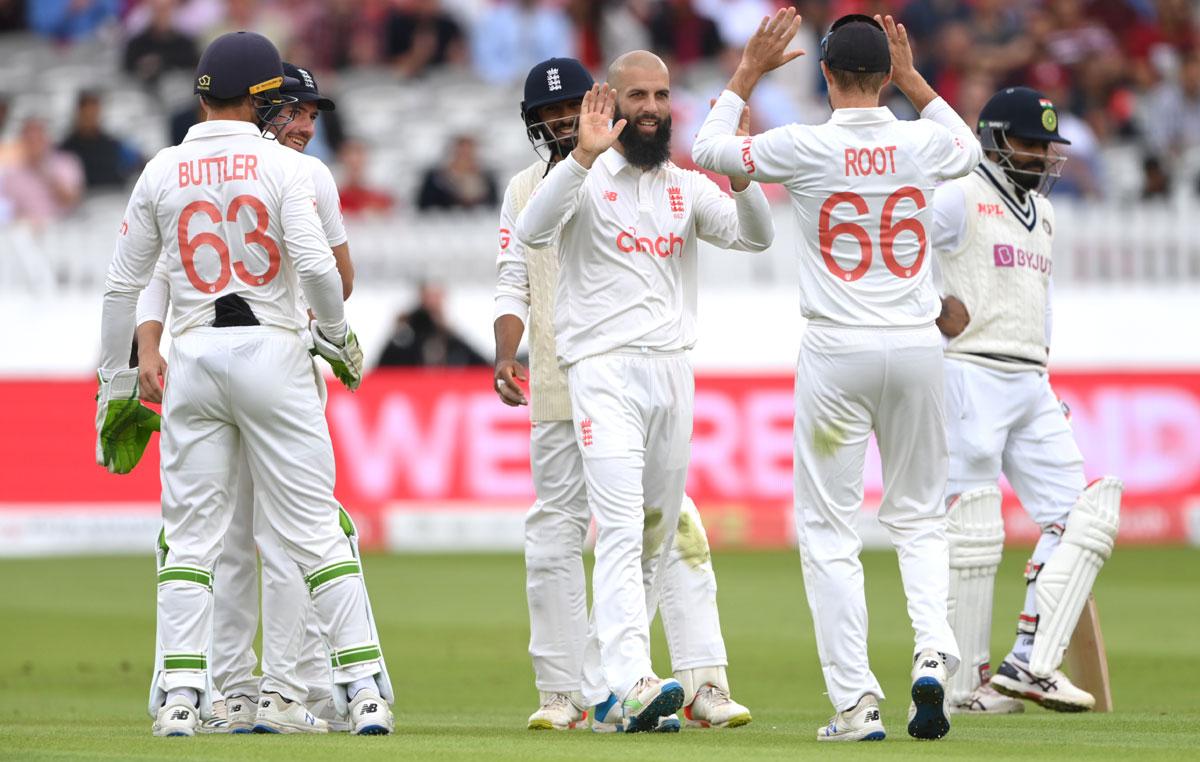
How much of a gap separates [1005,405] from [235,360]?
11.7 feet

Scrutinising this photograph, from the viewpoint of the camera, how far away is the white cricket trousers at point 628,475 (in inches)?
291

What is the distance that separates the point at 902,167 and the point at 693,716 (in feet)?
7.88

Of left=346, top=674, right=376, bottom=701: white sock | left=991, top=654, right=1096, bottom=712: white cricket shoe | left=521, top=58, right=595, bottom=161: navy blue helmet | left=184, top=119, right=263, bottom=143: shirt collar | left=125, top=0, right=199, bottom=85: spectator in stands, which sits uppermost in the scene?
left=125, top=0, right=199, bottom=85: spectator in stands

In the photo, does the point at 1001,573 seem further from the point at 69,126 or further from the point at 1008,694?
the point at 69,126

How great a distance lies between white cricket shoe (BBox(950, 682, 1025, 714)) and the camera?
8773 mm

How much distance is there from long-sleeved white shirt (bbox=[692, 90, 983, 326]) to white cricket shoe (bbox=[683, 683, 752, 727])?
1.71 metres

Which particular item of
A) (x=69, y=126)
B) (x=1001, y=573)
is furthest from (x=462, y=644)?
(x=69, y=126)

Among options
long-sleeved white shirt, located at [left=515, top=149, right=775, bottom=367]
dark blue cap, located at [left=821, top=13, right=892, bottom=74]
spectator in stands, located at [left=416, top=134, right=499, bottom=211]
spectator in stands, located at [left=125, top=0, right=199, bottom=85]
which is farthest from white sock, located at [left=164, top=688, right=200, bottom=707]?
spectator in stands, located at [left=125, top=0, right=199, bottom=85]

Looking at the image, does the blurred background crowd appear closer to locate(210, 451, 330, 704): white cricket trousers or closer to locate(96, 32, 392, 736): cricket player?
locate(210, 451, 330, 704): white cricket trousers

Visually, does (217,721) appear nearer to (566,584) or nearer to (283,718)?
(283,718)

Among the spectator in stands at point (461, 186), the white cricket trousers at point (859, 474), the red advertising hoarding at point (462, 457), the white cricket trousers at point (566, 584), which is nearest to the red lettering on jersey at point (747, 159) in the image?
the white cricket trousers at point (859, 474)

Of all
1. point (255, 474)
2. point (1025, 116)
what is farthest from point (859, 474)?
point (1025, 116)

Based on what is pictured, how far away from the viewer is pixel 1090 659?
885cm

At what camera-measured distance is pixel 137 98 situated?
23062 millimetres
